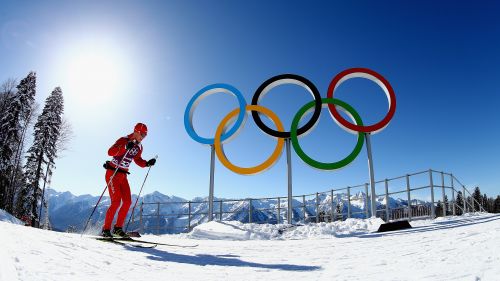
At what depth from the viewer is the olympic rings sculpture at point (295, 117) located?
12.8 metres

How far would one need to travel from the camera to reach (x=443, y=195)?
42.0ft

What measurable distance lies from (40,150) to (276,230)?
25334 millimetres

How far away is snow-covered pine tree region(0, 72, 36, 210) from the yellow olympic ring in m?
18.4

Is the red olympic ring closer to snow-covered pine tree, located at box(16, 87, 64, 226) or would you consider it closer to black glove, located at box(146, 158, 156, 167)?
black glove, located at box(146, 158, 156, 167)

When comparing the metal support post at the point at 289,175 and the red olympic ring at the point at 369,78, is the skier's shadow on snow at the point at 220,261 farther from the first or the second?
the red olympic ring at the point at 369,78

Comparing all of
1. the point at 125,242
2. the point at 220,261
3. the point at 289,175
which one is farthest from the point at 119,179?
the point at 289,175

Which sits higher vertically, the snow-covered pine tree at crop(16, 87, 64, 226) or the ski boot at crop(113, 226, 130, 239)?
the snow-covered pine tree at crop(16, 87, 64, 226)

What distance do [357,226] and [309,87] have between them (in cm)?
601

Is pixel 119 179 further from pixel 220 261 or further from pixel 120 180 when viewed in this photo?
pixel 220 261

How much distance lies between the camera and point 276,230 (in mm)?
10477

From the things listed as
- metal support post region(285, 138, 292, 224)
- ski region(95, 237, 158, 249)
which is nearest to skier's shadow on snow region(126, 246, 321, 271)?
ski region(95, 237, 158, 249)

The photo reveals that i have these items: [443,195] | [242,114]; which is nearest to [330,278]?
[242,114]

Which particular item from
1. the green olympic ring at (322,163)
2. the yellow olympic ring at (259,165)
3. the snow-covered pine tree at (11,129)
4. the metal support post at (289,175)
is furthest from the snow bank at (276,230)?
the snow-covered pine tree at (11,129)

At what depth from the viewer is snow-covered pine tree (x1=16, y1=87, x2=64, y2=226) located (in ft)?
85.9
